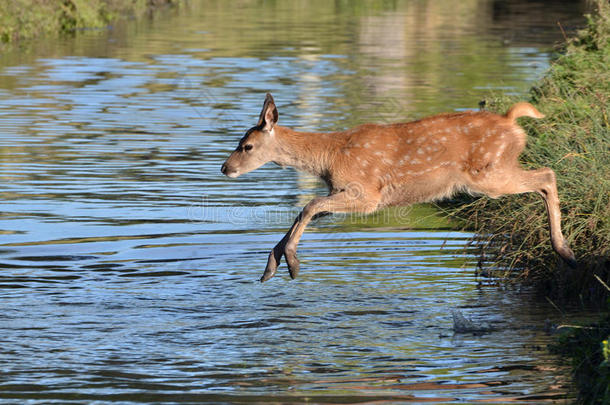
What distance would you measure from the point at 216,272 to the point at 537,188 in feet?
11.1

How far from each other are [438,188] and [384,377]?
315 cm

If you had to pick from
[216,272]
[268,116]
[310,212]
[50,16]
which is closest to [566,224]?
[310,212]

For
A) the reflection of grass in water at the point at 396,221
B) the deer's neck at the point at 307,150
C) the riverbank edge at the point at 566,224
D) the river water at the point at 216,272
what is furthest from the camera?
the reflection of grass in water at the point at 396,221

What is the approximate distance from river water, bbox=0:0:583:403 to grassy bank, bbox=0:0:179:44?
26.4 feet

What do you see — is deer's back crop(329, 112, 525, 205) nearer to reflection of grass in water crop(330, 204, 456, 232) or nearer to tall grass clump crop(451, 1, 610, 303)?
tall grass clump crop(451, 1, 610, 303)

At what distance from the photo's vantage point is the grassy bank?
38031mm

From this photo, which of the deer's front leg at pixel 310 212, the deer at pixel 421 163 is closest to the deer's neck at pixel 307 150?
the deer at pixel 421 163

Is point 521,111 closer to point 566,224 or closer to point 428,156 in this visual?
point 428,156

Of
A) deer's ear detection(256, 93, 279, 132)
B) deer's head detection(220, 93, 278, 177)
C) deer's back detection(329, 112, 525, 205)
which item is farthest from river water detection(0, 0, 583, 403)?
deer's ear detection(256, 93, 279, 132)

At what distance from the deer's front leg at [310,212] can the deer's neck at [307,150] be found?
1.36ft

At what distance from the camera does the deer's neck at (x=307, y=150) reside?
12.1 m

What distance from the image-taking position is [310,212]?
11602 mm

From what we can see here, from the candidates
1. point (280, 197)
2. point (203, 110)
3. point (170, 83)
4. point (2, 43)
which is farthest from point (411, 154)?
point (2, 43)

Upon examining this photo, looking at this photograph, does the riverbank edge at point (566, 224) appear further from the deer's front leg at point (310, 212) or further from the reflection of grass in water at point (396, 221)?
the reflection of grass in water at point (396, 221)
